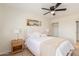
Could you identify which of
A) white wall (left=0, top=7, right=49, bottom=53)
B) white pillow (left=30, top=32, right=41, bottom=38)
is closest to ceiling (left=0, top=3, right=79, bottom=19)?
white wall (left=0, top=7, right=49, bottom=53)

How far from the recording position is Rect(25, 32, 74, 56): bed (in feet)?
4.42

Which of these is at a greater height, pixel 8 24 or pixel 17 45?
pixel 8 24

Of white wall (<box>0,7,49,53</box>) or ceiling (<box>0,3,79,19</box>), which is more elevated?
ceiling (<box>0,3,79,19</box>)

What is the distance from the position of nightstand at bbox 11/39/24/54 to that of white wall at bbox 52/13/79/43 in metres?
0.65

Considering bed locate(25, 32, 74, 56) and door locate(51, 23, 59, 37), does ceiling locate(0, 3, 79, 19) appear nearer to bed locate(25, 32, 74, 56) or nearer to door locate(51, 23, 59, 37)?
door locate(51, 23, 59, 37)

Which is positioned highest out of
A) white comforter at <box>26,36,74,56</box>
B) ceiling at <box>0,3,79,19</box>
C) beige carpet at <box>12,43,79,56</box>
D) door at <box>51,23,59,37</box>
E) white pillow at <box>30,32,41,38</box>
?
ceiling at <box>0,3,79,19</box>

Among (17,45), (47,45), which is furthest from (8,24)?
(47,45)

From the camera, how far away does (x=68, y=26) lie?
1.47m

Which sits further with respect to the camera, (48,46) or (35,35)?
(35,35)

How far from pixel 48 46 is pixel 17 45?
1.68 ft

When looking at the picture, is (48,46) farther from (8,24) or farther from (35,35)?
(8,24)

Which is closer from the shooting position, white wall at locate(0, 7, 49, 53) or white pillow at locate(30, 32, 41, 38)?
white wall at locate(0, 7, 49, 53)

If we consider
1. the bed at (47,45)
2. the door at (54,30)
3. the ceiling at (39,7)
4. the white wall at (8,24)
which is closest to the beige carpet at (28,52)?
the bed at (47,45)

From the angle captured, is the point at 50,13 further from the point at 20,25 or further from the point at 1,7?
the point at 1,7
